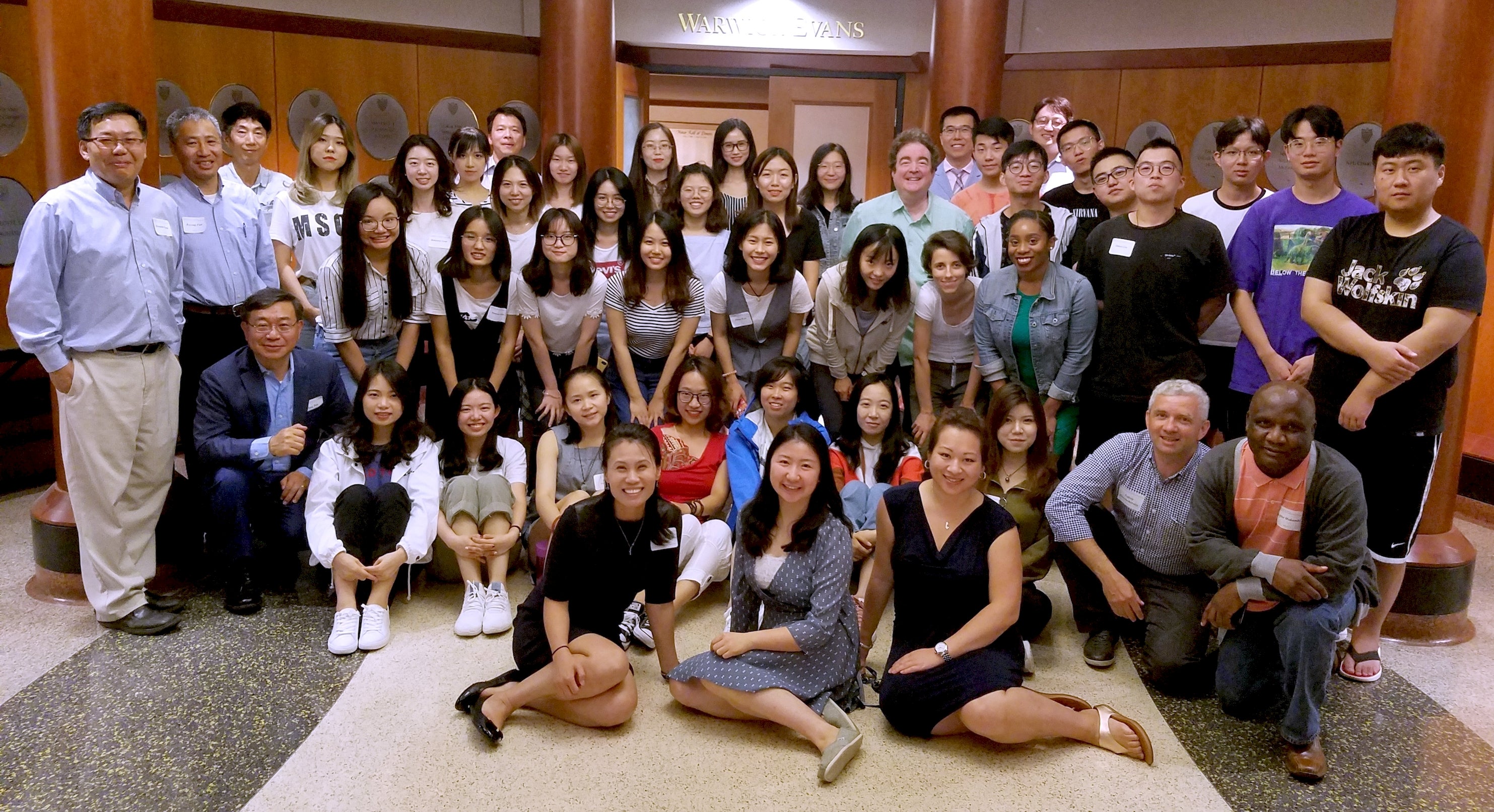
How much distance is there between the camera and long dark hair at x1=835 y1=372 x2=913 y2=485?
3.59 metres

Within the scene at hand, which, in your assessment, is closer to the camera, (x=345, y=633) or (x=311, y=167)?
(x=345, y=633)

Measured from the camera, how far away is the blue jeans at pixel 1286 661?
2.53 metres

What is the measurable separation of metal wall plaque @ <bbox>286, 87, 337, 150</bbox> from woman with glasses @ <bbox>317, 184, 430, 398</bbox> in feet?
10.9

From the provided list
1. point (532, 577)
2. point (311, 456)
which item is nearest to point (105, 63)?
point (311, 456)

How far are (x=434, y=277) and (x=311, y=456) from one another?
808mm

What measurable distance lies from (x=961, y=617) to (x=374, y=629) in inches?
71.9

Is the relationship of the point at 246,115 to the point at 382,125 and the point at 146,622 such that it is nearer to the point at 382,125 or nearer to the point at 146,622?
the point at 146,622

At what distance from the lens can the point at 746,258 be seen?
3.71 m

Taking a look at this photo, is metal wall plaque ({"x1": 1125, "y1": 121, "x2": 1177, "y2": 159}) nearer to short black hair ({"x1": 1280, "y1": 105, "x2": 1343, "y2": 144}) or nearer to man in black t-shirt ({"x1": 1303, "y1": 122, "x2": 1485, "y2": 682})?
short black hair ({"x1": 1280, "y1": 105, "x2": 1343, "y2": 144})

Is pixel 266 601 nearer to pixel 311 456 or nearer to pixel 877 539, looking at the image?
pixel 311 456

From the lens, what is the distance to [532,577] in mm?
3596

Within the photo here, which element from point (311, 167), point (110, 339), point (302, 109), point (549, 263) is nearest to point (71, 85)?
point (311, 167)

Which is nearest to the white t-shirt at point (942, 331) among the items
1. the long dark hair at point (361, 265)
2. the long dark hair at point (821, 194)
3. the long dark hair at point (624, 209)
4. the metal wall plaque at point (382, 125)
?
the long dark hair at point (821, 194)

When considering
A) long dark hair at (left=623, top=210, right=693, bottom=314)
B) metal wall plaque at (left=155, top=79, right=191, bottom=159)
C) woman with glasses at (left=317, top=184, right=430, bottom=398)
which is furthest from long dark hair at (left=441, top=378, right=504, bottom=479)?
metal wall plaque at (left=155, top=79, right=191, bottom=159)
